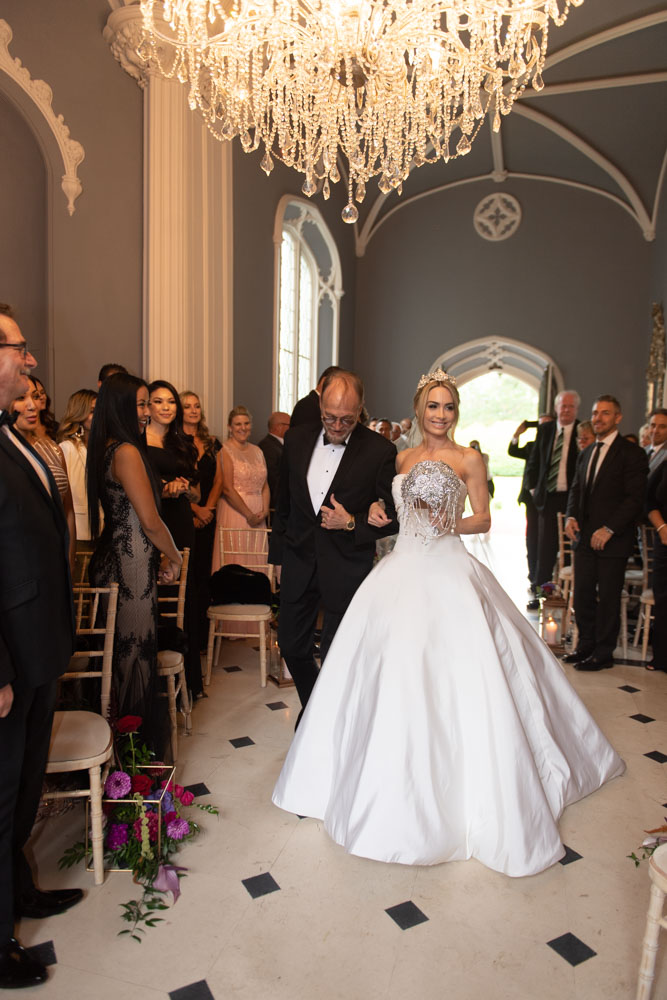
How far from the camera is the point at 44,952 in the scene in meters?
2.19

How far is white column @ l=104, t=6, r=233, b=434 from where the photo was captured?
5.68 meters

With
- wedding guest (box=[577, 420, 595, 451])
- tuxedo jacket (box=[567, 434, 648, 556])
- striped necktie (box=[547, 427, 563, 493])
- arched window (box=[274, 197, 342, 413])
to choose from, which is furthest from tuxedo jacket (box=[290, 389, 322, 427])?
arched window (box=[274, 197, 342, 413])

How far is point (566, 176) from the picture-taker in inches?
468

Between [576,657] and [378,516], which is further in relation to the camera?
[576,657]

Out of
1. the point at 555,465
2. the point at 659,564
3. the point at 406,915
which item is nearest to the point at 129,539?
the point at 406,915

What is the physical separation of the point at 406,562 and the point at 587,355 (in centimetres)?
1049

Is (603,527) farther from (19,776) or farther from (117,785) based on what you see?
(19,776)

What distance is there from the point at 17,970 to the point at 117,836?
633mm

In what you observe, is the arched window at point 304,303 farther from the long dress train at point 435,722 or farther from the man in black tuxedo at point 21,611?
the man in black tuxedo at point 21,611

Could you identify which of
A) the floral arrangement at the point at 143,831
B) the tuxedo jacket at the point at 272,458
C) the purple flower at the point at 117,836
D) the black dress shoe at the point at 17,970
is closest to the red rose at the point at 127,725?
the floral arrangement at the point at 143,831

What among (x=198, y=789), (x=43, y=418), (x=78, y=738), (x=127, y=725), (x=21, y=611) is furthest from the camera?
(x=43, y=418)

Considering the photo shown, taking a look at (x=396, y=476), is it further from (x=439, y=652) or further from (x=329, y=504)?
(x=439, y=652)

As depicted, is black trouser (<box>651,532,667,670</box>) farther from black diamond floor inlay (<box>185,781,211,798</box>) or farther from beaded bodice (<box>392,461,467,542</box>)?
black diamond floor inlay (<box>185,781,211,798</box>)

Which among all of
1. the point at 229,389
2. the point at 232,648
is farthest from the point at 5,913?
the point at 229,389
